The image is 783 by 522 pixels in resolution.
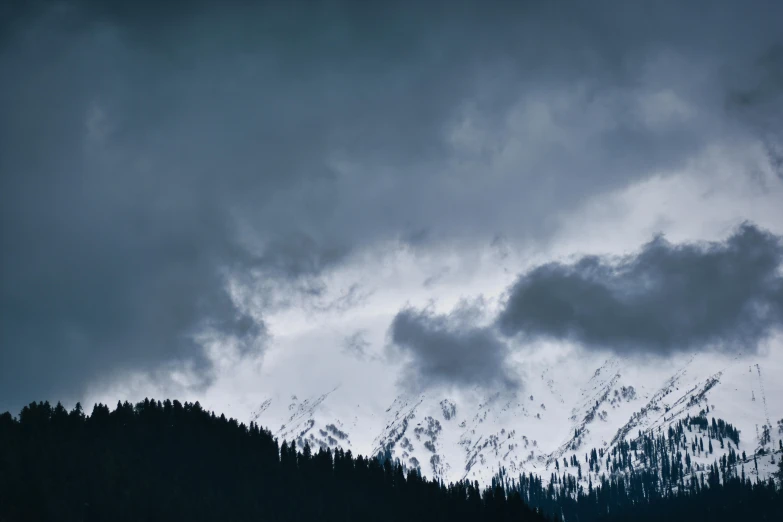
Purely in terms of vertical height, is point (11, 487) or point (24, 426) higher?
point (24, 426)

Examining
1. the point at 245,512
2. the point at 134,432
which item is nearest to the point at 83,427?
the point at 134,432

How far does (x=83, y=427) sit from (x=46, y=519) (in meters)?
35.8

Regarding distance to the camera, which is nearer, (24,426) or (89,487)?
(89,487)

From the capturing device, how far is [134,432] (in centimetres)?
19812

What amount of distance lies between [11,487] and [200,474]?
45.0 metres

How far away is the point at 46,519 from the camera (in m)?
157

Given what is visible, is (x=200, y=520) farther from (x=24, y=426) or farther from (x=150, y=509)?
(x=24, y=426)

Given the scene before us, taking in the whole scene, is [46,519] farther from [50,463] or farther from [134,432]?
[134,432]

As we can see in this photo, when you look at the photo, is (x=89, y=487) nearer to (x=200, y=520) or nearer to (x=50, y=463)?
(x=50, y=463)

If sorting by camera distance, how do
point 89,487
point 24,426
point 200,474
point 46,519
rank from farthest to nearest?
1. point 200,474
2. point 24,426
3. point 89,487
4. point 46,519

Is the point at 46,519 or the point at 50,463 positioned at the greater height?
the point at 50,463

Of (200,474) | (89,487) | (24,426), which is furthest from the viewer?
(200,474)

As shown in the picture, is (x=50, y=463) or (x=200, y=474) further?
(x=200, y=474)

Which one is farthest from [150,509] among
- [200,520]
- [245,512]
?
[245,512]
